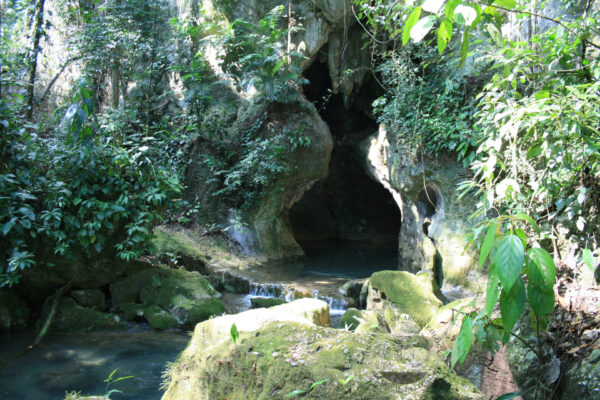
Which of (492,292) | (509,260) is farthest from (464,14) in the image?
(492,292)

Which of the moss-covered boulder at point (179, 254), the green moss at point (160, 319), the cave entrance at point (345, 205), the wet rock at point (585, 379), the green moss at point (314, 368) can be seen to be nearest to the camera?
the green moss at point (314, 368)

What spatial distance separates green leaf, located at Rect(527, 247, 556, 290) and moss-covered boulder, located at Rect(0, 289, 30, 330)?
21.1 feet

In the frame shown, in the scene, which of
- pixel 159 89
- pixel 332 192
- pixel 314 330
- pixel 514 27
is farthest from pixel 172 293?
pixel 332 192

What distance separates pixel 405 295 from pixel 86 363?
4503 mm

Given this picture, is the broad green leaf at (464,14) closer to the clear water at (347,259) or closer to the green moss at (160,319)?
the green moss at (160,319)

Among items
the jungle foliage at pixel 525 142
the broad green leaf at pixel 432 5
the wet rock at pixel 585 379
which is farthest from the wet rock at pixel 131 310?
the broad green leaf at pixel 432 5

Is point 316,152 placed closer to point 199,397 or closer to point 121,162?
point 121,162

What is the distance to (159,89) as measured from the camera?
39.5ft

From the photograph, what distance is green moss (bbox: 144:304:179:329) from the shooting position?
222 inches

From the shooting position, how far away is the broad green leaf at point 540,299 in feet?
4.00

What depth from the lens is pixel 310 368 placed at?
6.81 ft

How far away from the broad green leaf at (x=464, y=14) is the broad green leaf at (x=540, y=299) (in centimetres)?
83

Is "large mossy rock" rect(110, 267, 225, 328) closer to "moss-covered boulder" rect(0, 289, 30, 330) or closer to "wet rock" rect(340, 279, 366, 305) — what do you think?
"moss-covered boulder" rect(0, 289, 30, 330)

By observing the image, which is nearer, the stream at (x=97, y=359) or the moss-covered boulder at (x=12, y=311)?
the stream at (x=97, y=359)
